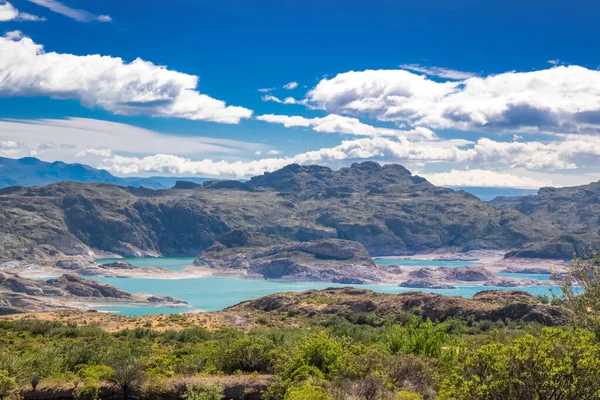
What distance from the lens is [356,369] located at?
89.5 feet

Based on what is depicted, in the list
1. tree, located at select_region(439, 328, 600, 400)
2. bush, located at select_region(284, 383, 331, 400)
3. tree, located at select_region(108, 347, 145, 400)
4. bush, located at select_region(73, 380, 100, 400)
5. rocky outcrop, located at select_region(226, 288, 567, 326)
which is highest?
tree, located at select_region(439, 328, 600, 400)

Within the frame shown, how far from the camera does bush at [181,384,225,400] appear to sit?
1037 inches

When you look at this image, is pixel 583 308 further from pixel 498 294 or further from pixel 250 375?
pixel 498 294

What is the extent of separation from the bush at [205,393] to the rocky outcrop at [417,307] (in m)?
55.0

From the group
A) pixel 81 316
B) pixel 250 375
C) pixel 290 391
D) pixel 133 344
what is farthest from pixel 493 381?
pixel 81 316

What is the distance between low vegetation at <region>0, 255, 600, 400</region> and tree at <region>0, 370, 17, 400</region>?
2.2 inches

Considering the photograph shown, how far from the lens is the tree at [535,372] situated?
16453mm

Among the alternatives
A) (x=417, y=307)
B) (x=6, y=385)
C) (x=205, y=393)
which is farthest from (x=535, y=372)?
(x=417, y=307)

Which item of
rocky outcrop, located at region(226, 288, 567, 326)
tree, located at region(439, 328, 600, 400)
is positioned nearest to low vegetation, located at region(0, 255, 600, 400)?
tree, located at region(439, 328, 600, 400)

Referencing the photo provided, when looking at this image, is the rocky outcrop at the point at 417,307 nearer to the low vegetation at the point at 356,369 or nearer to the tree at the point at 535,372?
the low vegetation at the point at 356,369

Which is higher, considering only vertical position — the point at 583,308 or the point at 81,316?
the point at 583,308

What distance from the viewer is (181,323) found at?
70.8 meters

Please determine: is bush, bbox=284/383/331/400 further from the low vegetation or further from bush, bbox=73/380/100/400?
bush, bbox=73/380/100/400

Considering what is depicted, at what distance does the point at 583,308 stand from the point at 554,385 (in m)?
13.4
